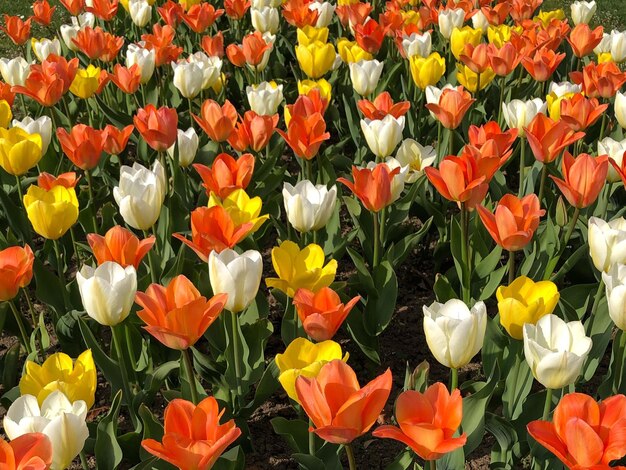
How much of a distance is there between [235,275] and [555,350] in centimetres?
76

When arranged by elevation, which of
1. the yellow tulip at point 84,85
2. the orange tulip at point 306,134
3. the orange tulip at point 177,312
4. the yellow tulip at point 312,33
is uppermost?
the orange tulip at point 177,312

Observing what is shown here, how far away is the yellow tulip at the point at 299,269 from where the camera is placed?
83.0 inches

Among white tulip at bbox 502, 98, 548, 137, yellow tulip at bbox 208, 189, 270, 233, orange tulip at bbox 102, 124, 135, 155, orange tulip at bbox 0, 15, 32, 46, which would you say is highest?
yellow tulip at bbox 208, 189, 270, 233

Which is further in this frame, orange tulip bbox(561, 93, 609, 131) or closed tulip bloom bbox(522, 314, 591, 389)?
orange tulip bbox(561, 93, 609, 131)

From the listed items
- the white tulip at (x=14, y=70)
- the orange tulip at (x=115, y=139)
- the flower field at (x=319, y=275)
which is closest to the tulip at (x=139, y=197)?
the flower field at (x=319, y=275)

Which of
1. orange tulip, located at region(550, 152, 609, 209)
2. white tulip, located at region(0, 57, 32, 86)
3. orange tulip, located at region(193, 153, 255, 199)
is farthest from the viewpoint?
white tulip, located at region(0, 57, 32, 86)

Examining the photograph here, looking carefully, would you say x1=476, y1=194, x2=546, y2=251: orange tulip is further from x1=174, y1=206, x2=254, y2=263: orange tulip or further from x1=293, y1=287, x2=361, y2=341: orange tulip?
x1=174, y1=206, x2=254, y2=263: orange tulip

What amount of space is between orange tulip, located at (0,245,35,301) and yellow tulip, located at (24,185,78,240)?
0.90 ft

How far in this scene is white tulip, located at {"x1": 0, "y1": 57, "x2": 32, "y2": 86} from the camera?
4.07 metres

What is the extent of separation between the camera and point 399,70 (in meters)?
4.59

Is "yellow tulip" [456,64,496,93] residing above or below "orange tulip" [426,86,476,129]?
below

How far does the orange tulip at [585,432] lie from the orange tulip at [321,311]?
55 centimetres

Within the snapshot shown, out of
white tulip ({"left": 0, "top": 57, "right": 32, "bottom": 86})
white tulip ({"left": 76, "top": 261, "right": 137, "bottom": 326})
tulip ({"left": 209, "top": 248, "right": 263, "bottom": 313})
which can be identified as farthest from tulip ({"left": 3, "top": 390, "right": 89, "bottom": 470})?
white tulip ({"left": 0, "top": 57, "right": 32, "bottom": 86})

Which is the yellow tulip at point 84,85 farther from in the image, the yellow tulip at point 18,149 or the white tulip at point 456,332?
the white tulip at point 456,332
